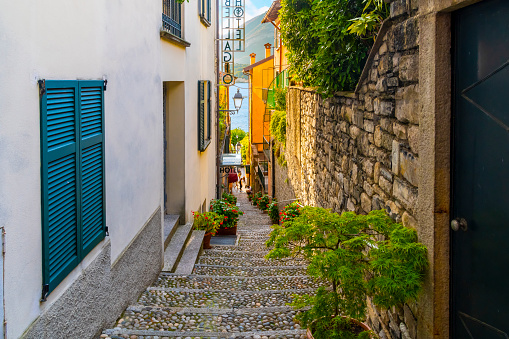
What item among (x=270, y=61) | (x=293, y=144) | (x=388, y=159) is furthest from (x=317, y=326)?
(x=270, y=61)

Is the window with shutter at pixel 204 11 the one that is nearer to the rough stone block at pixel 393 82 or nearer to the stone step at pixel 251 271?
the stone step at pixel 251 271

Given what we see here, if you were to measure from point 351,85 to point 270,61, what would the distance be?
76.5ft

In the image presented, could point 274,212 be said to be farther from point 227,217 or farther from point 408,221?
point 408,221

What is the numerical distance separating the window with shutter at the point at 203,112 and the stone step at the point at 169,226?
2.52m

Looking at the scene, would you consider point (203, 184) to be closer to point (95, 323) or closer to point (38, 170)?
point (95, 323)

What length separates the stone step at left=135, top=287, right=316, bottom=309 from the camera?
5047mm

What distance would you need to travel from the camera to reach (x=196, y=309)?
4.74 metres

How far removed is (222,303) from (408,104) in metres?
2.86

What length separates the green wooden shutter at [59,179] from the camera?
283 centimetres

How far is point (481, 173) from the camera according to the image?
2598 mm

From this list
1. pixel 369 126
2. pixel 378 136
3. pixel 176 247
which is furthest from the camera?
pixel 176 247

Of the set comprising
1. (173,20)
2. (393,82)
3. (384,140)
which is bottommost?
(384,140)

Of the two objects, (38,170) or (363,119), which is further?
(363,119)

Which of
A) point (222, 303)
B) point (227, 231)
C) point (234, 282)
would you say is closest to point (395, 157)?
point (222, 303)
